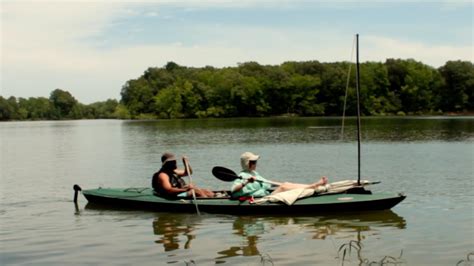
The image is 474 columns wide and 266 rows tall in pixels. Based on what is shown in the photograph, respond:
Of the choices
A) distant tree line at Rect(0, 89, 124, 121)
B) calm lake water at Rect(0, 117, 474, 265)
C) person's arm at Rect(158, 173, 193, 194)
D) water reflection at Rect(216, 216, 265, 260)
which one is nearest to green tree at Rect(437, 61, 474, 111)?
calm lake water at Rect(0, 117, 474, 265)

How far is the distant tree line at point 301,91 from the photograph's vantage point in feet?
385

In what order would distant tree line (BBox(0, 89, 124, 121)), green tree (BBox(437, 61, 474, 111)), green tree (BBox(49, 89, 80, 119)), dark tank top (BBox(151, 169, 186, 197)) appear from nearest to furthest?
1. dark tank top (BBox(151, 169, 186, 197))
2. green tree (BBox(437, 61, 474, 111))
3. distant tree line (BBox(0, 89, 124, 121))
4. green tree (BBox(49, 89, 80, 119))

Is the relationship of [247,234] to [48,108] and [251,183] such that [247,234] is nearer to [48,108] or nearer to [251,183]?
[251,183]

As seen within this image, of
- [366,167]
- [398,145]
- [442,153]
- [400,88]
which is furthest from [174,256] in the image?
[400,88]

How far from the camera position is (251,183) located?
47.3ft

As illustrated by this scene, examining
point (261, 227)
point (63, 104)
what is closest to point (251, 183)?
point (261, 227)

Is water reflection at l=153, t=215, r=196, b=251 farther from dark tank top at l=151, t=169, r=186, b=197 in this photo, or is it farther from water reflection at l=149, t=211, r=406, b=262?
dark tank top at l=151, t=169, r=186, b=197

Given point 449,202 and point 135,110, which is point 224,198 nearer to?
point 449,202

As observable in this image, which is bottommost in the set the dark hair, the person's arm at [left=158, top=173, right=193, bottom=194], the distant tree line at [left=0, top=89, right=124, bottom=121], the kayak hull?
the kayak hull

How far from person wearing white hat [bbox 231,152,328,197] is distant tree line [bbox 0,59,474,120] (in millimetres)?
Result: 104242

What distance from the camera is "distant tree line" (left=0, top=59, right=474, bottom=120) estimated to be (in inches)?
4616

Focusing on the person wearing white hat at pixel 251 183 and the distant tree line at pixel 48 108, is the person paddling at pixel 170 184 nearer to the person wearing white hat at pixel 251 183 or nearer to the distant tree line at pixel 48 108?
the person wearing white hat at pixel 251 183

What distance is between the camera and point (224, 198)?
48.1ft

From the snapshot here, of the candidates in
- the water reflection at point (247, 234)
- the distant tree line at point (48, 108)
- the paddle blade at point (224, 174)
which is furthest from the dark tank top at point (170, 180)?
the distant tree line at point (48, 108)
